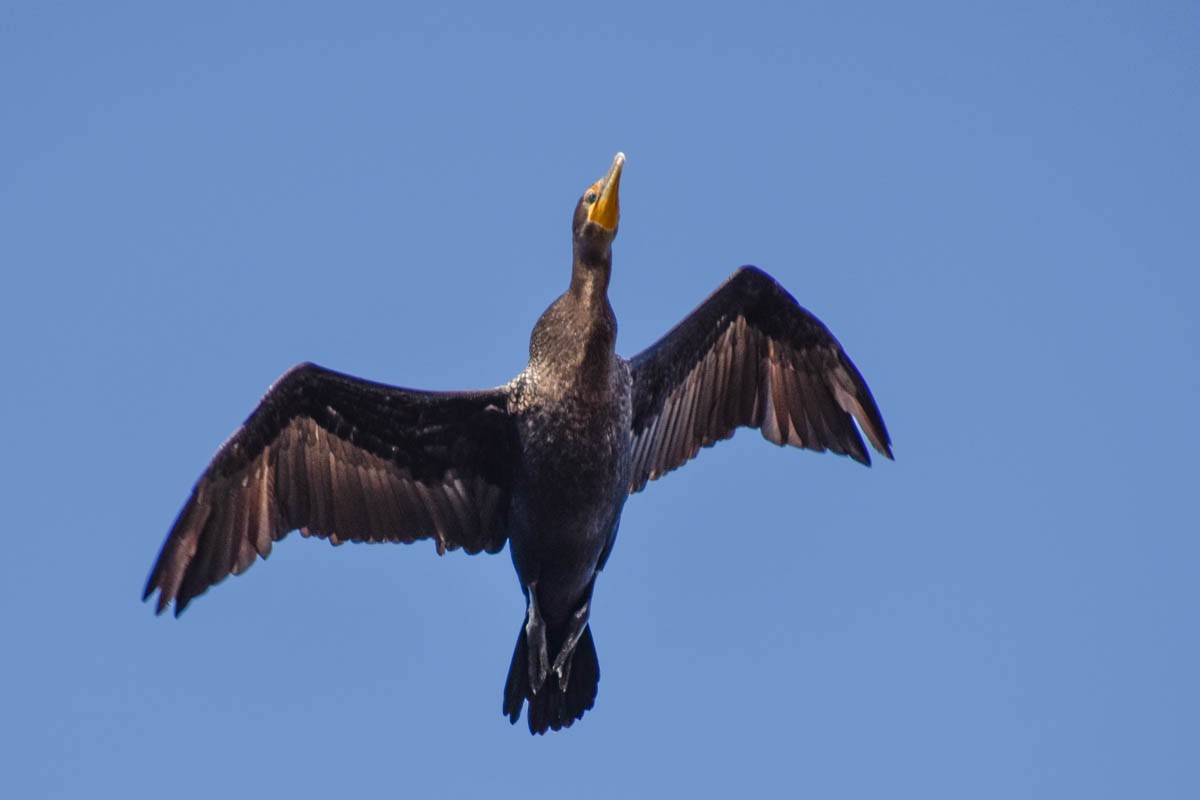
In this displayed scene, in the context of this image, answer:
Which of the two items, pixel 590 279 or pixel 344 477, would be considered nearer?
pixel 590 279

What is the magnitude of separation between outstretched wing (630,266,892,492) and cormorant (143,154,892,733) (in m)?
0.01

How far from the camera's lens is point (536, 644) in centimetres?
964

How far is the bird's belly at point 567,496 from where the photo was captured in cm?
916

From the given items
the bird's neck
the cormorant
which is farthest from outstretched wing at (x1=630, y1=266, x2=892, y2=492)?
the bird's neck

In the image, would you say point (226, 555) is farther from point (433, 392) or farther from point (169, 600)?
point (433, 392)

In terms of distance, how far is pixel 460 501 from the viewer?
1002cm

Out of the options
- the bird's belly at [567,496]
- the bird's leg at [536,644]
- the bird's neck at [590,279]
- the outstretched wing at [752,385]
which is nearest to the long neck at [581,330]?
the bird's neck at [590,279]

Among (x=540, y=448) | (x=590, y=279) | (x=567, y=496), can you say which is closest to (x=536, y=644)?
(x=567, y=496)

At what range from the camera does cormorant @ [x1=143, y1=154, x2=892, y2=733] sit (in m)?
9.27

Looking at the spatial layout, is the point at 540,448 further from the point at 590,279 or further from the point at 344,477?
the point at 344,477

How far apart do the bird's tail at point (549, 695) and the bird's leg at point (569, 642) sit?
1.3 inches

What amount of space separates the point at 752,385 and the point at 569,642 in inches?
74.9

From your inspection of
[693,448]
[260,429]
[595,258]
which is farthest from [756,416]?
[260,429]

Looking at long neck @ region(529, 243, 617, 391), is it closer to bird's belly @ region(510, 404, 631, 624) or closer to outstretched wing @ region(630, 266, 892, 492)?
bird's belly @ region(510, 404, 631, 624)
